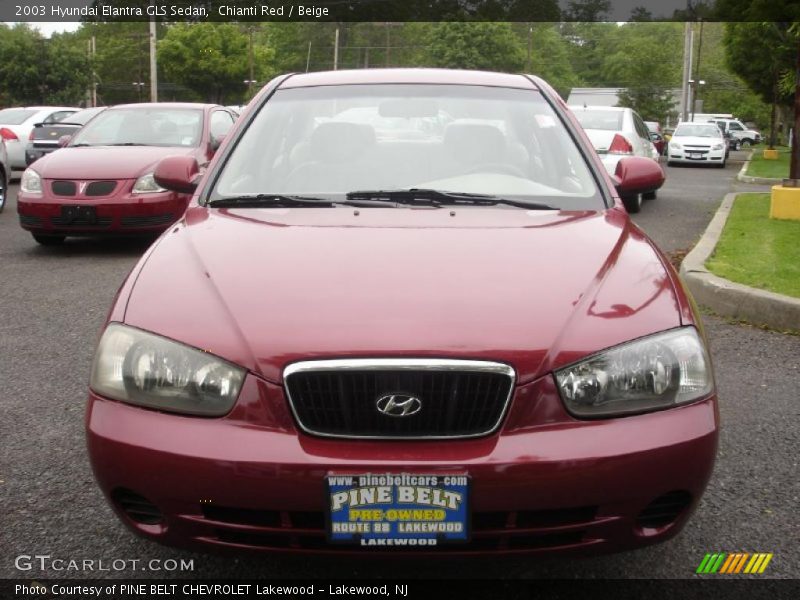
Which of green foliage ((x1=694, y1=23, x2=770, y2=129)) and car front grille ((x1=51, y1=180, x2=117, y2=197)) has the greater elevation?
green foliage ((x1=694, y1=23, x2=770, y2=129))

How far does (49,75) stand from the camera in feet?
162

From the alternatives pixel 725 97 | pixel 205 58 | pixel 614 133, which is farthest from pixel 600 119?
pixel 725 97

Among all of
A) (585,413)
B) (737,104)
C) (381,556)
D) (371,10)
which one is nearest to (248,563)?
(381,556)

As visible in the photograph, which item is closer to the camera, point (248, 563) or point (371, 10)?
point (248, 563)

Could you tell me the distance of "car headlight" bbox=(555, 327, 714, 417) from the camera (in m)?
2.25

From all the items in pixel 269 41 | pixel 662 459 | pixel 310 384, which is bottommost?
pixel 662 459

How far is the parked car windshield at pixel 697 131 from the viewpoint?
1149 inches

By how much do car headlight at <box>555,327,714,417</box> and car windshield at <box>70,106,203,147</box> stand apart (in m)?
7.90

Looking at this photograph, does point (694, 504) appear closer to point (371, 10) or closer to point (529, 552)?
point (529, 552)

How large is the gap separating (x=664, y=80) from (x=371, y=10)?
2564 centimetres

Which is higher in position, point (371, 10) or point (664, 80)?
point (371, 10)

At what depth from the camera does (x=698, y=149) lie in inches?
1115

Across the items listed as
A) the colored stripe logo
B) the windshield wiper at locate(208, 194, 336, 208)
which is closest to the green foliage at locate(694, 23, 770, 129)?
the windshield wiper at locate(208, 194, 336, 208)

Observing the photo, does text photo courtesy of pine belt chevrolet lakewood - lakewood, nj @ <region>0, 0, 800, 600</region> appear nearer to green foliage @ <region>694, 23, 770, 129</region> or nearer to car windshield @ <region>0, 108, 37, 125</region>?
car windshield @ <region>0, 108, 37, 125</region>
